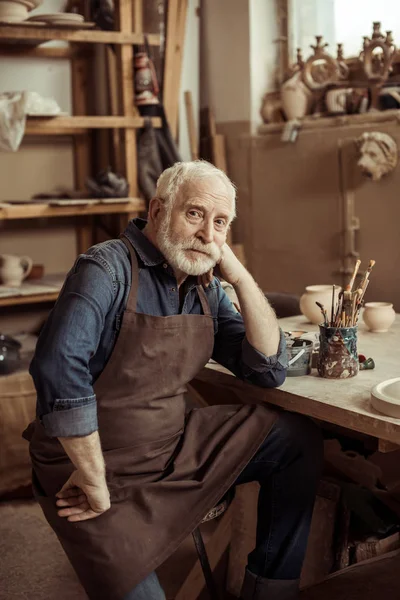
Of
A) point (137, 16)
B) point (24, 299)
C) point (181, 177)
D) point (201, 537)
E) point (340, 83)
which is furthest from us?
point (137, 16)

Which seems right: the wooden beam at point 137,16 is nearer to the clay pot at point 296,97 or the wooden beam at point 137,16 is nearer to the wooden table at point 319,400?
the clay pot at point 296,97

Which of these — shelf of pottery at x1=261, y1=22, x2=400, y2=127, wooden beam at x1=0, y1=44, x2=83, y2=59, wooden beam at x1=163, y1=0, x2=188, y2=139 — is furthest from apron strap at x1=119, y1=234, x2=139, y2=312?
wooden beam at x1=0, y1=44, x2=83, y2=59

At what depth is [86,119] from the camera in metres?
4.42

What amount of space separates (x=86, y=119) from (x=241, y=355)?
8.20ft

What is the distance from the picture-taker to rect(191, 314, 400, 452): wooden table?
198cm

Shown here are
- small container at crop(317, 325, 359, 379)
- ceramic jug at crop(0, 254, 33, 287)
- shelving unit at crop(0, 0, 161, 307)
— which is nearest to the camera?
small container at crop(317, 325, 359, 379)

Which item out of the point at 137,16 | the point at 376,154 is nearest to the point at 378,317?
the point at 376,154

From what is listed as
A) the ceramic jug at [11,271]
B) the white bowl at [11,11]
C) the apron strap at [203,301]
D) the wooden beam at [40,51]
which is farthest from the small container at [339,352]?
the wooden beam at [40,51]

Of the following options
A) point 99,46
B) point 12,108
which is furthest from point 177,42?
point 12,108

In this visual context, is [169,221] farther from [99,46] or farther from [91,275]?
[99,46]

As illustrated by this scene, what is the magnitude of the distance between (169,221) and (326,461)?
1615mm

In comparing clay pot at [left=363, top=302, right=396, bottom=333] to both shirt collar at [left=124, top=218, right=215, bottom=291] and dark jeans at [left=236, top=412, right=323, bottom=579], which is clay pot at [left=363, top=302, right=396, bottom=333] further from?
shirt collar at [left=124, top=218, right=215, bottom=291]

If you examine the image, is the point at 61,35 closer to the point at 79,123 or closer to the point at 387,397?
the point at 79,123

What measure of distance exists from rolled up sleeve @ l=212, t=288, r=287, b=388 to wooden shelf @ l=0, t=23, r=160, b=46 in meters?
2.47
